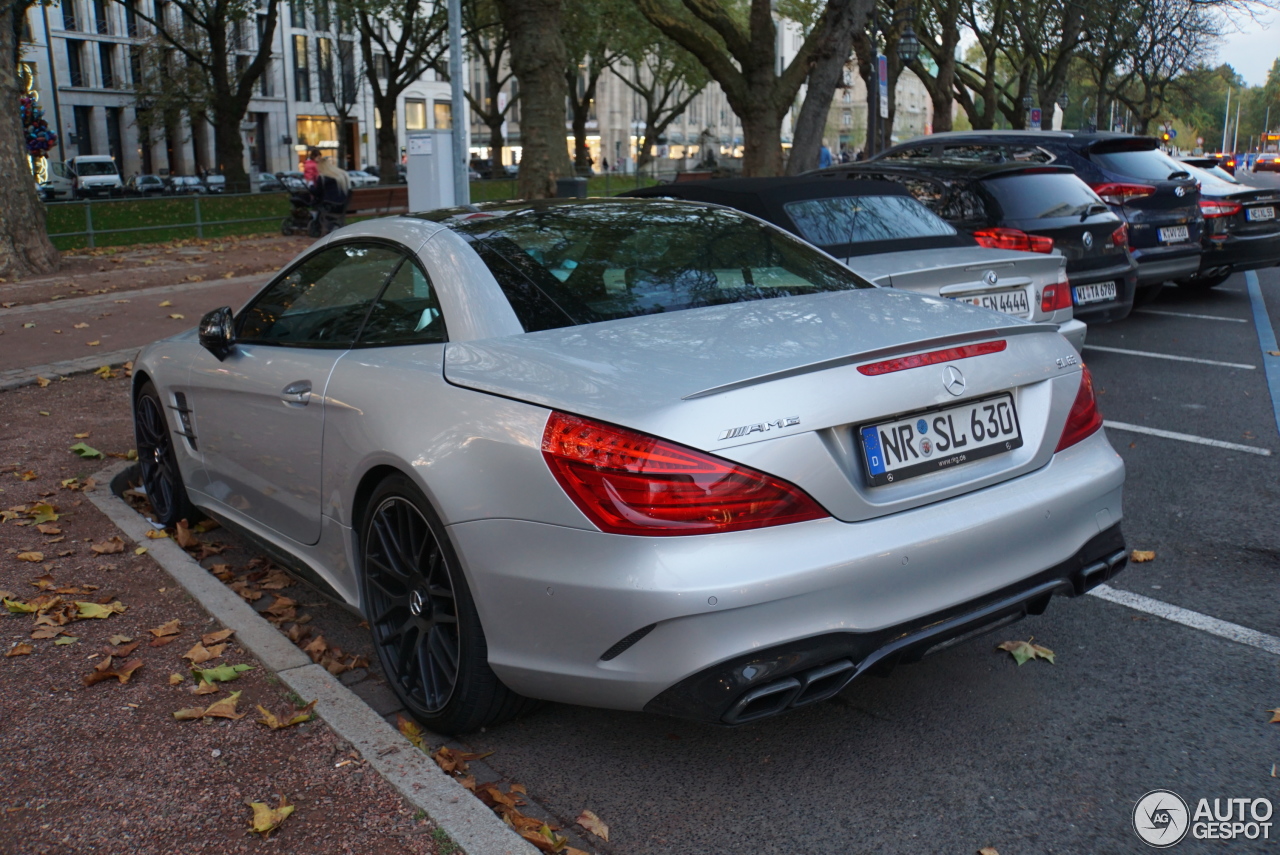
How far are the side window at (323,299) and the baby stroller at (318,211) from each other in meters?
17.5

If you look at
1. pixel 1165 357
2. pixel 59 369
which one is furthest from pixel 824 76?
pixel 59 369

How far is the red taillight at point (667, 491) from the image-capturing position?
8.77 ft

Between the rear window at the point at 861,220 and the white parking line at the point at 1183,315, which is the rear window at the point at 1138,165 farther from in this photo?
the rear window at the point at 861,220

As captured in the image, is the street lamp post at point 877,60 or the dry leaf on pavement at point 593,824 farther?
the street lamp post at point 877,60

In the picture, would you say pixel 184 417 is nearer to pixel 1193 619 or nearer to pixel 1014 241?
pixel 1193 619

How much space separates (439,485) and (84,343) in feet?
29.0

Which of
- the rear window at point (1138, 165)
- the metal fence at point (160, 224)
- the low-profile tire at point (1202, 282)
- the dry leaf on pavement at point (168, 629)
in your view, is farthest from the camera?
the metal fence at point (160, 224)

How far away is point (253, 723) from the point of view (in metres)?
3.46

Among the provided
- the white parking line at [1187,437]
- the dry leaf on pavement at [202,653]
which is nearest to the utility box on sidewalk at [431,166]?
the white parking line at [1187,437]

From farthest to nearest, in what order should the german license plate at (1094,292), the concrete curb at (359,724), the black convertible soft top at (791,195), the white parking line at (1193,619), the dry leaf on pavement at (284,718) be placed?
the german license plate at (1094,292) → the black convertible soft top at (791,195) → the white parking line at (1193,619) → the dry leaf on pavement at (284,718) → the concrete curb at (359,724)

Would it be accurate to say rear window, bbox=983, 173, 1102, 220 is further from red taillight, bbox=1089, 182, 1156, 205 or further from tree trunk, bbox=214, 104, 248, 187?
tree trunk, bbox=214, 104, 248, 187

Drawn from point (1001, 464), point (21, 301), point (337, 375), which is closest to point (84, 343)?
point (21, 301)

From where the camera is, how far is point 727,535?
269 centimetres

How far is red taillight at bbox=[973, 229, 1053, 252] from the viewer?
27.1 feet
